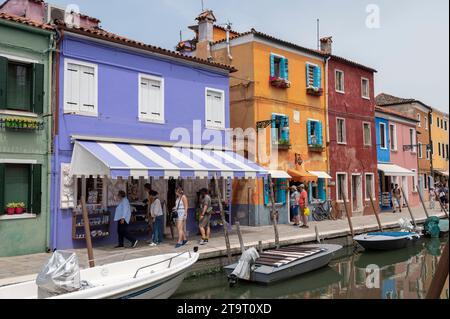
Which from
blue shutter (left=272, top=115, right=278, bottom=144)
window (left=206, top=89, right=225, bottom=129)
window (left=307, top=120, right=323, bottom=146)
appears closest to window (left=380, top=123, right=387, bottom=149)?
window (left=307, top=120, right=323, bottom=146)

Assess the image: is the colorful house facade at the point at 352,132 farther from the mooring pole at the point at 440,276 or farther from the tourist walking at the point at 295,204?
the mooring pole at the point at 440,276

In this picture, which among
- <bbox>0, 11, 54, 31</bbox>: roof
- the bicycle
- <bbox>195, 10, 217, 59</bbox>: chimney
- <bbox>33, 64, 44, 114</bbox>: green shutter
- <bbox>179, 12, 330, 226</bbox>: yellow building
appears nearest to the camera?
<bbox>0, 11, 54, 31</bbox>: roof

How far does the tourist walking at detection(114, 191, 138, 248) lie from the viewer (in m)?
12.1

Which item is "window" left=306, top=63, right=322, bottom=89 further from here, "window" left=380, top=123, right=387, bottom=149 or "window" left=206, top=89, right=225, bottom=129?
"window" left=380, top=123, right=387, bottom=149

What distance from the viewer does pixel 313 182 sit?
67.4 ft

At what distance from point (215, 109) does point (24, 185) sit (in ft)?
24.0

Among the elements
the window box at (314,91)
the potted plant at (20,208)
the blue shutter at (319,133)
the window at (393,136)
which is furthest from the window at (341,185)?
the potted plant at (20,208)

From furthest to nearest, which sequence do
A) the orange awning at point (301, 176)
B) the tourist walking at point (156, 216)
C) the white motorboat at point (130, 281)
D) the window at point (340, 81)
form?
the window at point (340, 81)
the orange awning at point (301, 176)
the tourist walking at point (156, 216)
the white motorboat at point (130, 281)

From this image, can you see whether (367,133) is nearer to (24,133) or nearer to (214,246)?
(214,246)

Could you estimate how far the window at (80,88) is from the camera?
40.1ft

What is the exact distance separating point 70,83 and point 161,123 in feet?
10.6

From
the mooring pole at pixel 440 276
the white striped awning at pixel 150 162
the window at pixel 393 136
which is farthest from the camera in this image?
the window at pixel 393 136

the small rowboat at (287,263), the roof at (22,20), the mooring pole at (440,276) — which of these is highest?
the roof at (22,20)

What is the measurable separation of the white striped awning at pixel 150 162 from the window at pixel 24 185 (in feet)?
3.16
